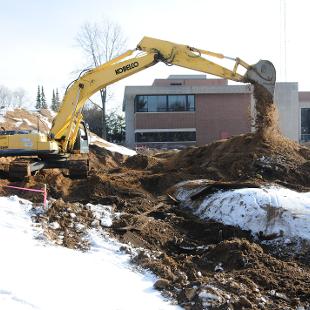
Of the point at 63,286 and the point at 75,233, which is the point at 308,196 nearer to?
the point at 75,233

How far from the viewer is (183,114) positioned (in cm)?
4712

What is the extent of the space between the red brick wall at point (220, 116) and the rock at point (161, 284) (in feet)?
133

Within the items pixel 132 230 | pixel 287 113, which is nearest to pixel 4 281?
pixel 132 230

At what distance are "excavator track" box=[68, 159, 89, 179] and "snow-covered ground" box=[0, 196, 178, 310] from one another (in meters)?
5.99

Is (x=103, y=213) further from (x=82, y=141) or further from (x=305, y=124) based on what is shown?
(x=305, y=124)

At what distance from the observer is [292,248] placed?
870cm

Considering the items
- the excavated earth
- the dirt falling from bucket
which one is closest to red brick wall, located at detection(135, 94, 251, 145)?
the excavated earth

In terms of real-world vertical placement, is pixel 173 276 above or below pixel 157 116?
below

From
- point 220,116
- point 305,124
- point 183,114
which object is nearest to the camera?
point 183,114

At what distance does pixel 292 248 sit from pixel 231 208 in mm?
1990

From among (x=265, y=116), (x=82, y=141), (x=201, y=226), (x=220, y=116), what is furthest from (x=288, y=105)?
(x=201, y=226)

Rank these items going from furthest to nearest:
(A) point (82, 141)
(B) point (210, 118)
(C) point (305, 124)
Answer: (C) point (305, 124)
(B) point (210, 118)
(A) point (82, 141)

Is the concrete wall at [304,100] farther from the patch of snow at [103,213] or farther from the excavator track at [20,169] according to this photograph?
the patch of snow at [103,213]

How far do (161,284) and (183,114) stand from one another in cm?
4065
